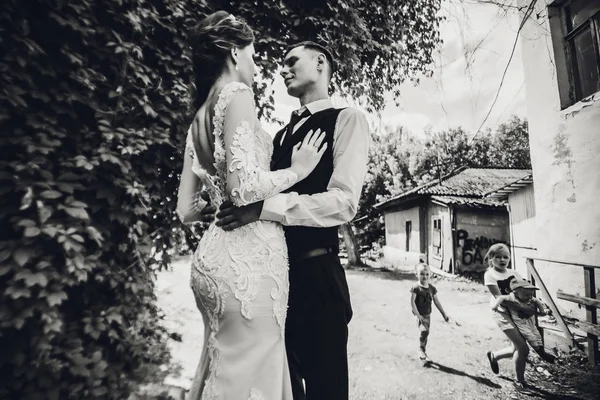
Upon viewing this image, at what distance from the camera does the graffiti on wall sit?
12.6 m

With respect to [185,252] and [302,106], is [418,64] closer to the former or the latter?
[302,106]

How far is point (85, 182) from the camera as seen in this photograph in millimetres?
2066

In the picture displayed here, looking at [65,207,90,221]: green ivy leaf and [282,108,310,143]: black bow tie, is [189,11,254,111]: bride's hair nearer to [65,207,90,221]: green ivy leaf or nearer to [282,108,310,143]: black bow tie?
[282,108,310,143]: black bow tie

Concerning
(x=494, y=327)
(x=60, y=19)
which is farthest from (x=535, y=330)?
(x=60, y=19)

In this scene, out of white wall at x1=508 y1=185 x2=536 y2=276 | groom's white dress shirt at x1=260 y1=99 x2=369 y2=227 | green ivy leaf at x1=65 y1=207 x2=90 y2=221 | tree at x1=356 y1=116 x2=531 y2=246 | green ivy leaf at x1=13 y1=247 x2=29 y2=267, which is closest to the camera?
groom's white dress shirt at x1=260 y1=99 x2=369 y2=227

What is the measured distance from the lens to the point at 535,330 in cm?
361

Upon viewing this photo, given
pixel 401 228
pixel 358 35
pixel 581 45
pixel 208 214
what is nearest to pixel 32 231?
pixel 208 214

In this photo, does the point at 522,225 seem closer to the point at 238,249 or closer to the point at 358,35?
the point at 358,35

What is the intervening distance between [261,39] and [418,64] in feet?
7.36

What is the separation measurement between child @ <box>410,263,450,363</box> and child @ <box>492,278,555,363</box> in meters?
0.94

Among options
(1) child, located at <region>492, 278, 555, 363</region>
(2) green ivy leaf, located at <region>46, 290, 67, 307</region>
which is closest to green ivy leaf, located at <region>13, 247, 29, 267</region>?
(2) green ivy leaf, located at <region>46, 290, 67, 307</region>

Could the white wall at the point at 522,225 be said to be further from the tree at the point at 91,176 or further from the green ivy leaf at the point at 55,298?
the green ivy leaf at the point at 55,298

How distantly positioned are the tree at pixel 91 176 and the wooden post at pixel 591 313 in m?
3.62

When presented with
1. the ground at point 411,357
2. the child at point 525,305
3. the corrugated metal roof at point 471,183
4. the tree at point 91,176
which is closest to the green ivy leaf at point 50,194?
the tree at point 91,176
